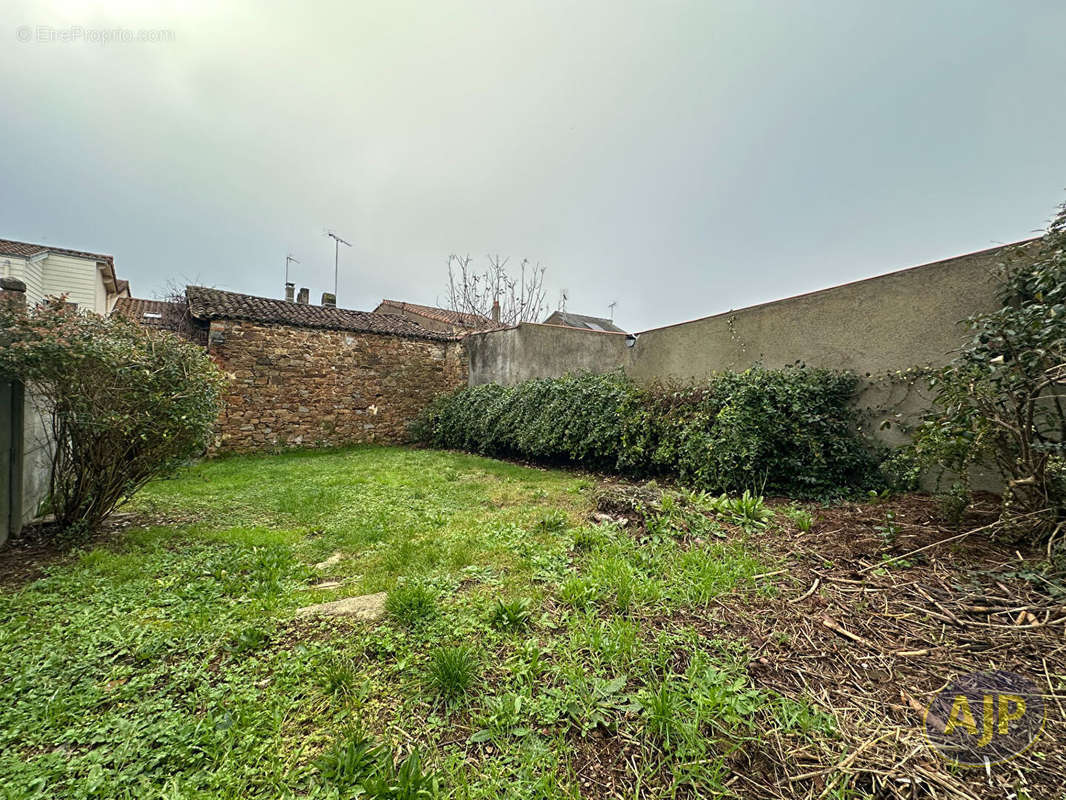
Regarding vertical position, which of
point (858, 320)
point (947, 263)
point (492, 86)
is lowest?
point (858, 320)

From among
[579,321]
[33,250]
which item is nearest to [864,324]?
[579,321]

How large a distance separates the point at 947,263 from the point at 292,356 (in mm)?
10990

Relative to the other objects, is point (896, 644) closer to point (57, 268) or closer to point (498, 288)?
point (498, 288)

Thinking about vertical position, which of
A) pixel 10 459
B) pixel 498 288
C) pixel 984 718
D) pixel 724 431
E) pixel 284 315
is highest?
pixel 498 288

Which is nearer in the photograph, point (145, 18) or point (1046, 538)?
point (1046, 538)

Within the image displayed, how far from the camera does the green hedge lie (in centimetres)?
419

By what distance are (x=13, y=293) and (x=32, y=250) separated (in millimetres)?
16918

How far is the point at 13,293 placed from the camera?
3092 millimetres

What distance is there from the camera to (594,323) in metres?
24.0

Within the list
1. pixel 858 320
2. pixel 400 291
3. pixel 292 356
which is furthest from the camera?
pixel 400 291

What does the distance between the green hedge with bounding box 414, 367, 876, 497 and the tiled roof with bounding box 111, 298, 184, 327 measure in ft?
51.6

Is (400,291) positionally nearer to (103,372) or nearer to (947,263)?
(103,372)

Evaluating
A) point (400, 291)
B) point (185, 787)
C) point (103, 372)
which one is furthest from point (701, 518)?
point (400, 291)

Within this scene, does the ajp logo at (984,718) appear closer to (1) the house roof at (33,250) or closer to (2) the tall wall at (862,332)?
(2) the tall wall at (862,332)
